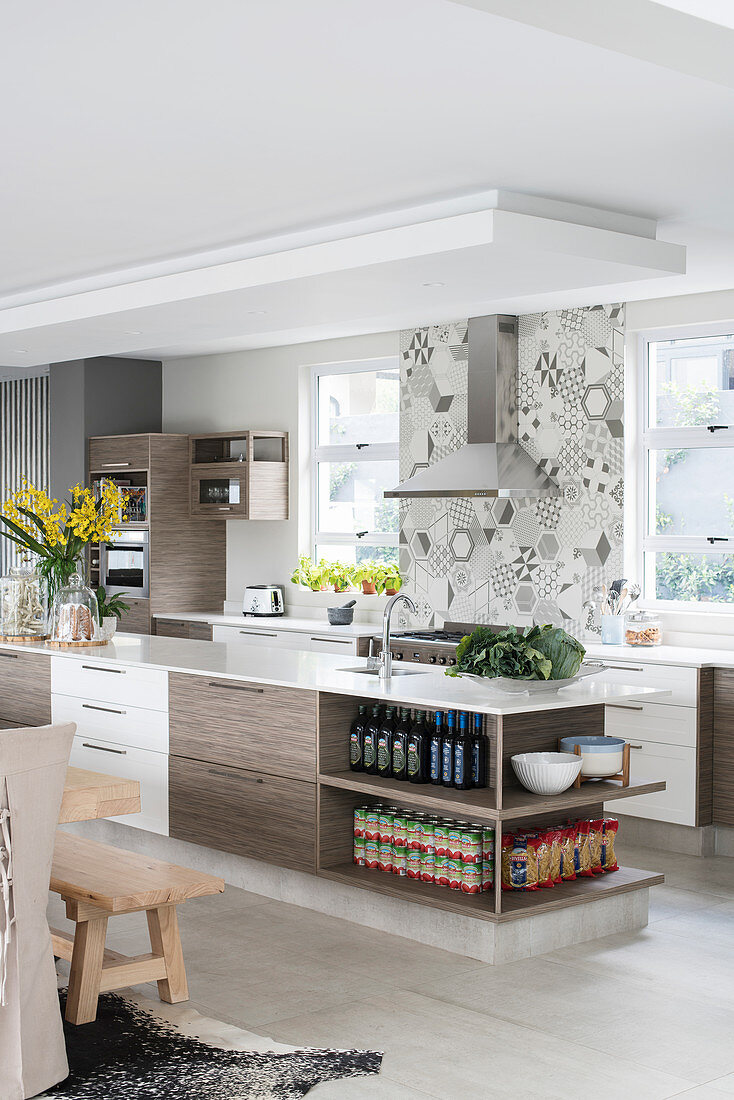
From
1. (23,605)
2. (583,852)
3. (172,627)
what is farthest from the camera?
(172,627)

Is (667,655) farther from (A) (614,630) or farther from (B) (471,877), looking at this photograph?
(B) (471,877)

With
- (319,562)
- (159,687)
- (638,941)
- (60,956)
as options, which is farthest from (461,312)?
(60,956)

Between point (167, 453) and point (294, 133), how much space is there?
4.90 meters

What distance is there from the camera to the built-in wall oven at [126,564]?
329 inches

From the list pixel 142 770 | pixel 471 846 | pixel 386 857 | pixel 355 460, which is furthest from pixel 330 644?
pixel 471 846

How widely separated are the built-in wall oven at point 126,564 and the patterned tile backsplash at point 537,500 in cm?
190

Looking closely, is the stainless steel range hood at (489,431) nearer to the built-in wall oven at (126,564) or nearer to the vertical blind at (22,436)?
the built-in wall oven at (126,564)

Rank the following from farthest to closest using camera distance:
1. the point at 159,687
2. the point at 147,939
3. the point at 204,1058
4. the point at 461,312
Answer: the point at 461,312 → the point at 159,687 → the point at 147,939 → the point at 204,1058

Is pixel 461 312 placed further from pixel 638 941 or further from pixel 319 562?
pixel 638 941

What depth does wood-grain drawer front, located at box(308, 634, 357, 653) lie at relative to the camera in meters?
7.03

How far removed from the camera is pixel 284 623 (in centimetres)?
761

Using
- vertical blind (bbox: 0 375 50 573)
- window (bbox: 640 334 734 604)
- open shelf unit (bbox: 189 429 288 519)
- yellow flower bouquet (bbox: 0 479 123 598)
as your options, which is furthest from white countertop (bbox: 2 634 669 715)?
vertical blind (bbox: 0 375 50 573)

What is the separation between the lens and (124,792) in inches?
135

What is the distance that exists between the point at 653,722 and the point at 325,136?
10.5 feet
